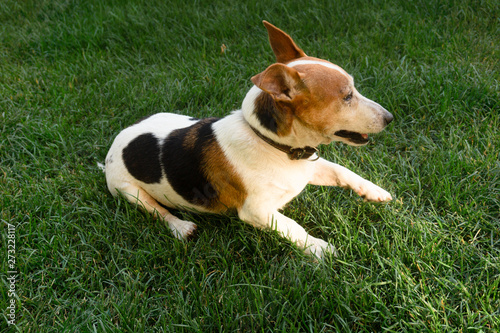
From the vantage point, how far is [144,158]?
109 inches

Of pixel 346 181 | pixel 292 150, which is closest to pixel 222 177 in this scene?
pixel 292 150

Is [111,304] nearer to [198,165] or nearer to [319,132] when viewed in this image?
[198,165]

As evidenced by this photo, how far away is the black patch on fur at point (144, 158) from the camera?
276 centimetres

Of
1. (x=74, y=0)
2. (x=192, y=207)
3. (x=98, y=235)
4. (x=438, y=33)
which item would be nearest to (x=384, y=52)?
(x=438, y=33)

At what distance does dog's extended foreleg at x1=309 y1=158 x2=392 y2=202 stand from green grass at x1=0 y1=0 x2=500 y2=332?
0.09 m

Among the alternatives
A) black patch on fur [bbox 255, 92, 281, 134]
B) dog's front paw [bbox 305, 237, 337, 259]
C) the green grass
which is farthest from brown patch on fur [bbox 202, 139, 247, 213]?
dog's front paw [bbox 305, 237, 337, 259]

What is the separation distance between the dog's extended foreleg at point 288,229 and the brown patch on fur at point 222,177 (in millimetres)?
93

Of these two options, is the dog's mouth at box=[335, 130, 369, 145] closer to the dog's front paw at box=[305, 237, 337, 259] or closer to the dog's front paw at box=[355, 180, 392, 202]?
the dog's front paw at box=[355, 180, 392, 202]

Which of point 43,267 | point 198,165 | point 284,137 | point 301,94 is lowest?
point 43,267

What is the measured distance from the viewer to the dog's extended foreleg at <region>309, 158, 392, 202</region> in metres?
2.80

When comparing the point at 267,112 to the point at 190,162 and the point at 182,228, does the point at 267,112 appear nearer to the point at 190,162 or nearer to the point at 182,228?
the point at 190,162

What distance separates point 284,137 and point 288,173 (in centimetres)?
24

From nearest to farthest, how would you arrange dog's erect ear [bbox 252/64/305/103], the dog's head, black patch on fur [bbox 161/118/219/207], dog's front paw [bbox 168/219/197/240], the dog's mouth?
dog's erect ear [bbox 252/64/305/103] → the dog's head → the dog's mouth → black patch on fur [bbox 161/118/219/207] → dog's front paw [bbox 168/219/197/240]

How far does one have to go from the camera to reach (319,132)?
237 centimetres
